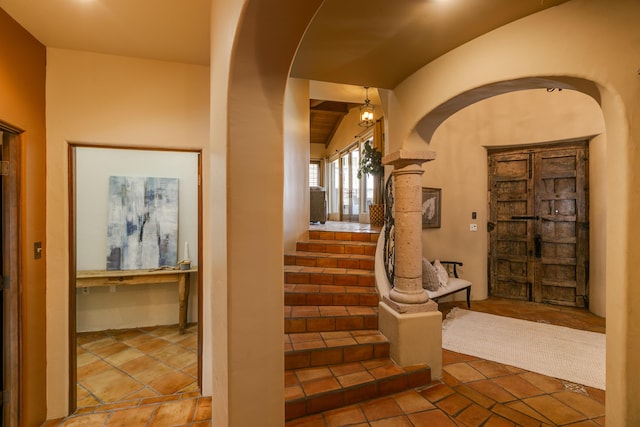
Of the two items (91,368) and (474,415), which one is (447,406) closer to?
(474,415)

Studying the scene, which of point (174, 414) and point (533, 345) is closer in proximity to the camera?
point (174, 414)

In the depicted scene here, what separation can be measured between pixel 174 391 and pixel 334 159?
7844 mm

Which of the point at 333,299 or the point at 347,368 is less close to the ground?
the point at 333,299

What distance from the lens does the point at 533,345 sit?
297 cm

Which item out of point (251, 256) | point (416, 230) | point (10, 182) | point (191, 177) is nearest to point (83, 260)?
point (191, 177)

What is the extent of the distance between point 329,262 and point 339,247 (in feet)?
1.15

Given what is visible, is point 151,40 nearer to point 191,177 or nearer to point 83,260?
point 191,177

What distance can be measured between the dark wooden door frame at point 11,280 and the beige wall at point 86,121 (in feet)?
0.72

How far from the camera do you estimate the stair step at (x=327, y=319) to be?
2.45 meters

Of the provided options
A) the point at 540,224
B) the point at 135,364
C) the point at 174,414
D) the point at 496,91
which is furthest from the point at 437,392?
the point at 540,224

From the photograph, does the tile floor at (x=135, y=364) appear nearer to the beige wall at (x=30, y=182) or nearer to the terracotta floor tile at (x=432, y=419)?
the beige wall at (x=30, y=182)

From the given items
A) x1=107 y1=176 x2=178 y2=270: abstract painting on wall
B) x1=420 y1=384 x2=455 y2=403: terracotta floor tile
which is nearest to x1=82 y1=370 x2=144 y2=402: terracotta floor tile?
x1=107 y1=176 x2=178 y2=270: abstract painting on wall

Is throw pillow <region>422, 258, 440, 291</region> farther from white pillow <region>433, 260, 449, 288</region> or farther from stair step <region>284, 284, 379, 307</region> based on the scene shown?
stair step <region>284, 284, 379, 307</region>

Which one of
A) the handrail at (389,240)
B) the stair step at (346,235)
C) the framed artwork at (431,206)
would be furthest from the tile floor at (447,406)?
the framed artwork at (431,206)
